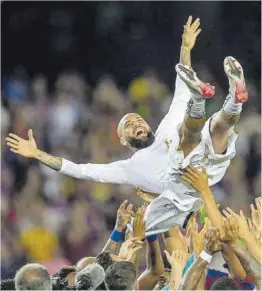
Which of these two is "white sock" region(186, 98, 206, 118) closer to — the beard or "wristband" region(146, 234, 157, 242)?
the beard

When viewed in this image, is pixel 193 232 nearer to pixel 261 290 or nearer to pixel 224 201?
pixel 261 290

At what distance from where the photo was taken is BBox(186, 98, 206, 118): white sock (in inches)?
248

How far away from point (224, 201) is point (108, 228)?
42.0 inches

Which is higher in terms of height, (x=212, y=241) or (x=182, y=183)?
(x=182, y=183)

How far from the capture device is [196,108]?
6.31 metres

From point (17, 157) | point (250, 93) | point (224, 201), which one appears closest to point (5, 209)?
point (17, 157)

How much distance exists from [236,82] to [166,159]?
3.21 feet

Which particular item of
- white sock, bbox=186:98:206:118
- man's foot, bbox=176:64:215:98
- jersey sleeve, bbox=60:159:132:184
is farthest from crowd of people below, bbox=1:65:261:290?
man's foot, bbox=176:64:215:98

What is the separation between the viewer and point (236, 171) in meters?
10.2

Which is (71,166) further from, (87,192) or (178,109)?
(87,192)

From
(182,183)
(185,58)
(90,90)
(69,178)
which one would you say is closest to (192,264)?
(182,183)

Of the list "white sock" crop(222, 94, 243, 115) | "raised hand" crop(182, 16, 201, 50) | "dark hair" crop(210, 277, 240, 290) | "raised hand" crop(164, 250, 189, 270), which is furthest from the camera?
"raised hand" crop(182, 16, 201, 50)

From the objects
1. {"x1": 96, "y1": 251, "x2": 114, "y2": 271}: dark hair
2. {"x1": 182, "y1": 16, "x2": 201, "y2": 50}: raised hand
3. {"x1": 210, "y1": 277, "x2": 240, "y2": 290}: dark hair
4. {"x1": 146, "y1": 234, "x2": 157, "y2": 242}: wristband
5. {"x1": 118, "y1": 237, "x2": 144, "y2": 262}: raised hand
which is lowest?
{"x1": 210, "y1": 277, "x2": 240, "y2": 290}: dark hair

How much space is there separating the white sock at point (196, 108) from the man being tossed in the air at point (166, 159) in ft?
0.71
